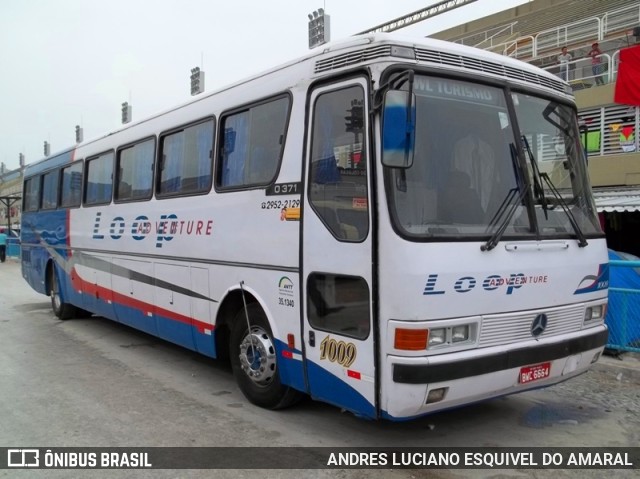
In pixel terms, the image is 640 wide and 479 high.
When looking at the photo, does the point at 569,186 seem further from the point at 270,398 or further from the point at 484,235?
the point at 270,398

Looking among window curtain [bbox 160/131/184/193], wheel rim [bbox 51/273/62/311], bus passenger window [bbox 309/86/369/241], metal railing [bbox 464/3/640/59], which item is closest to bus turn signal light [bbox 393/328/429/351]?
bus passenger window [bbox 309/86/369/241]

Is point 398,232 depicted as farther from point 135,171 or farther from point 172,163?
point 135,171

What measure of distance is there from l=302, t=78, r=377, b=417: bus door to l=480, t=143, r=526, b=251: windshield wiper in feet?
2.99

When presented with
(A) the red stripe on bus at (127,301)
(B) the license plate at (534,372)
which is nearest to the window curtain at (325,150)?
(B) the license plate at (534,372)

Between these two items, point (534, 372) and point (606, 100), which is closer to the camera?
point (534, 372)

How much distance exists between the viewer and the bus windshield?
4.02 metres

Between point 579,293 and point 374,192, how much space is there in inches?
82.0

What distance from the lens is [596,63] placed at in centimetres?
1555

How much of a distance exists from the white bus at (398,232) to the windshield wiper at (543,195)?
19mm

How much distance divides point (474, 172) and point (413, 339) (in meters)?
1.41

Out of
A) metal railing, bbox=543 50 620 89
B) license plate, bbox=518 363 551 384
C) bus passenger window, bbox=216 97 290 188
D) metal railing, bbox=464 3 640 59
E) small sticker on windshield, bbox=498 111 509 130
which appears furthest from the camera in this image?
metal railing, bbox=464 3 640 59

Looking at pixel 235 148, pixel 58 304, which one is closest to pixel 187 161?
pixel 235 148

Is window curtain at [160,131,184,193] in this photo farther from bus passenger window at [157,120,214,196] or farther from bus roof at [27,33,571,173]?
bus roof at [27,33,571,173]

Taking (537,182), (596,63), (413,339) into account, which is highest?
(596,63)
